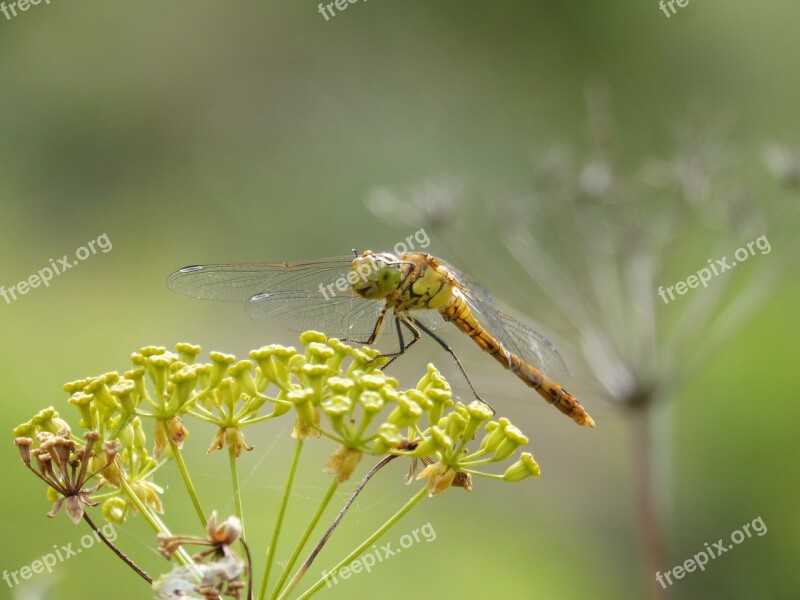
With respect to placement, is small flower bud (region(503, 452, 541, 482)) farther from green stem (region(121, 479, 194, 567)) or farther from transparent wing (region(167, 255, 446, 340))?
transparent wing (region(167, 255, 446, 340))

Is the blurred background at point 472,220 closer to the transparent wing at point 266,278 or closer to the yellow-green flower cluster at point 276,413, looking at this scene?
the yellow-green flower cluster at point 276,413

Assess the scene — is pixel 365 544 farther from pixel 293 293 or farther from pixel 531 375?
pixel 531 375

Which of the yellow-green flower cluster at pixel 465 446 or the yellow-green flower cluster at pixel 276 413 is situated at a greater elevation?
the yellow-green flower cluster at pixel 276 413

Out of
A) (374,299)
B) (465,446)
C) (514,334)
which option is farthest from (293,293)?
(465,446)

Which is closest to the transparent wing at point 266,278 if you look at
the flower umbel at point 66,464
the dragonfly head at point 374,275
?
the dragonfly head at point 374,275

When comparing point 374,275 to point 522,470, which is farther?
point 374,275

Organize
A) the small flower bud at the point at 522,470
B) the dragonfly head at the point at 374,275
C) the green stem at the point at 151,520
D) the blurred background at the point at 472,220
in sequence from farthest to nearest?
the blurred background at the point at 472,220 < the dragonfly head at the point at 374,275 < the small flower bud at the point at 522,470 < the green stem at the point at 151,520
